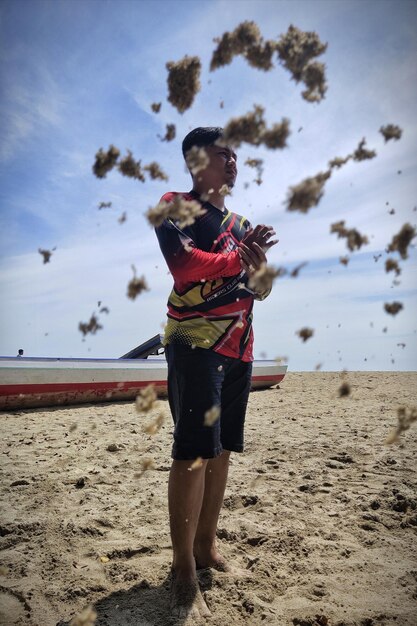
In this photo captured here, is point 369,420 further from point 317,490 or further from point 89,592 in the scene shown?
point 89,592

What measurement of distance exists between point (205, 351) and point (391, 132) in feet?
4.85

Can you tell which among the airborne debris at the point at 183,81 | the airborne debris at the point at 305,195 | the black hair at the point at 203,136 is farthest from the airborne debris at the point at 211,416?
the airborne debris at the point at 183,81

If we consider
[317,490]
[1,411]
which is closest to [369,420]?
[317,490]

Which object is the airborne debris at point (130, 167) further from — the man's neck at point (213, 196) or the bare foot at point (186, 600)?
the bare foot at point (186, 600)

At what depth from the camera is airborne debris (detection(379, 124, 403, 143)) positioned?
2203 millimetres

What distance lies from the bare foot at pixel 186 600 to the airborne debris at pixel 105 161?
2.04 meters

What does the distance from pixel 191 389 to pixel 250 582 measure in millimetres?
1059

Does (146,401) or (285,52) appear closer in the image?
(146,401)

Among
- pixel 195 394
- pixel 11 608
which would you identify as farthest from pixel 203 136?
pixel 11 608

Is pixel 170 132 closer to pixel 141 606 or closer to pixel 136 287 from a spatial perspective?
pixel 136 287

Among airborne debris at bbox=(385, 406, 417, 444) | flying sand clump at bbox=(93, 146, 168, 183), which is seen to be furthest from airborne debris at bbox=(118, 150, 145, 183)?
airborne debris at bbox=(385, 406, 417, 444)

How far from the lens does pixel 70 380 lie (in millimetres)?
7945

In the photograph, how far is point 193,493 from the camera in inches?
76.5

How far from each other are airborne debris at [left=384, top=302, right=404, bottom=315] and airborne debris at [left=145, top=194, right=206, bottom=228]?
3.94 feet
